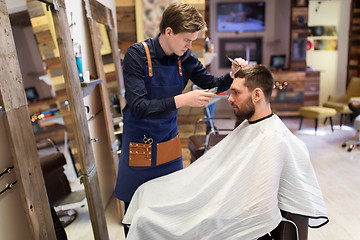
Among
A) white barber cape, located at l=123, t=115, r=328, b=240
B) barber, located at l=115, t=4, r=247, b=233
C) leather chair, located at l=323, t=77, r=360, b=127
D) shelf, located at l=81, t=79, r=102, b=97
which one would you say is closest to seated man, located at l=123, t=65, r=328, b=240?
white barber cape, located at l=123, t=115, r=328, b=240

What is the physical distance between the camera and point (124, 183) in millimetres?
1596

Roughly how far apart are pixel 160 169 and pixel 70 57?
2.65 ft

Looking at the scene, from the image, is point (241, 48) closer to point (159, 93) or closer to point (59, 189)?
point (159, 93)

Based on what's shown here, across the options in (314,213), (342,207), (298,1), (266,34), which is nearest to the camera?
(314,213)

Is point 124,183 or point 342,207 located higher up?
point 124,183

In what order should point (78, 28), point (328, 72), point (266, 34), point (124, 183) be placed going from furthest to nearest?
point (266, 34)
point (328, 72)
point (78, 28)
point (124, 183)

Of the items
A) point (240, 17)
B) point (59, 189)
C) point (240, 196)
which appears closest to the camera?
point (240, 196)

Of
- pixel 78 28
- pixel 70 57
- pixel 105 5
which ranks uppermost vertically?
pixel 105 5

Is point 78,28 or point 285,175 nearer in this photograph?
point 285,175

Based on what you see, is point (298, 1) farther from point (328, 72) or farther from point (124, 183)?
point (124, 183)

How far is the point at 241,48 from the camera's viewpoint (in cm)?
698

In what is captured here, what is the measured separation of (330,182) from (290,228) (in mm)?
2284

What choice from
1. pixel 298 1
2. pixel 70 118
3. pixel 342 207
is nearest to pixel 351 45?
pixel 298 1

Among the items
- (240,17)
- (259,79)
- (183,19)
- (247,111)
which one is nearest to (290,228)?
(247,111)
